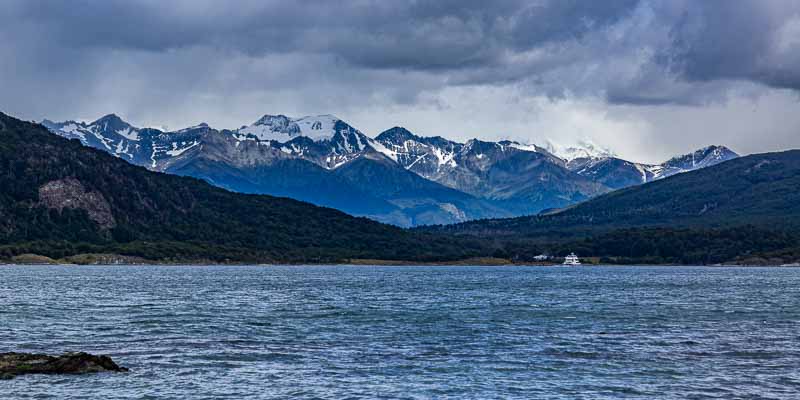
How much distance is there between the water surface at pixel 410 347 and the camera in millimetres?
70375

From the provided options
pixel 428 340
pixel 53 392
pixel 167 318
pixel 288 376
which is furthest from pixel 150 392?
pixel 167 318

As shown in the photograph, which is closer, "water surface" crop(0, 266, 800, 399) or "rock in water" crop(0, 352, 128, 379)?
"water surface" crop(0, 266, 800, 399)

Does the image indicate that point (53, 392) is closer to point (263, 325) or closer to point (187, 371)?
point (187, 371)

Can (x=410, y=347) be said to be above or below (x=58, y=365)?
above

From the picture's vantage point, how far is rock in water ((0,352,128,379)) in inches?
2908

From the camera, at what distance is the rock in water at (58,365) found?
73.9 metres

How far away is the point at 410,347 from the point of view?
95.4m

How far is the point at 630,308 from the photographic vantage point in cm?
15200

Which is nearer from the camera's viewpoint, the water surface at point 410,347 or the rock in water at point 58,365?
the water surface at point 410,347

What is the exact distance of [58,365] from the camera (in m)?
74.9

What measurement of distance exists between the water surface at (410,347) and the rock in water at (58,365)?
5.58 ft

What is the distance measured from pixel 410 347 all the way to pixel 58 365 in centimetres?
3428

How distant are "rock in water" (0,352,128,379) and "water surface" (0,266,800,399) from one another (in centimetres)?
170

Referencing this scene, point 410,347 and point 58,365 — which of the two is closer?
point 58,365
